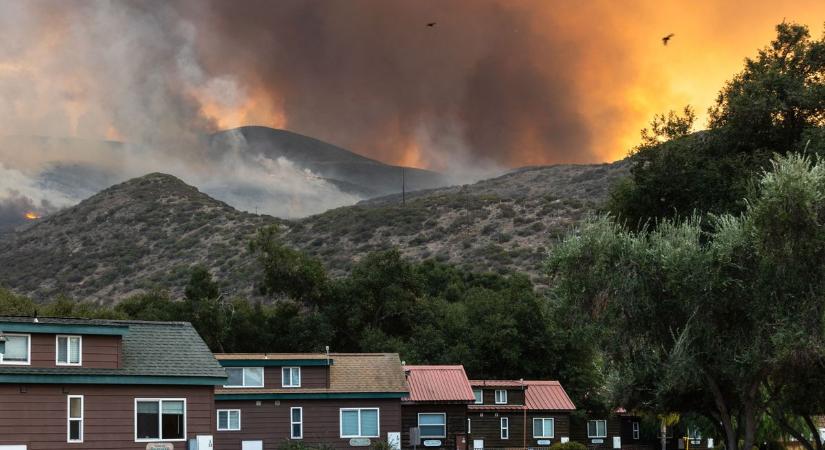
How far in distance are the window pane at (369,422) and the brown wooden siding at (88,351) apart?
18.2m

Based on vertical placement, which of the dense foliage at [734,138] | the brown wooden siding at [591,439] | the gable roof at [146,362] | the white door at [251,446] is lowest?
the brown wooden siding at [591,439]

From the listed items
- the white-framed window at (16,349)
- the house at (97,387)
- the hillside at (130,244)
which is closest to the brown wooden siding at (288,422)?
the house at (97,387)

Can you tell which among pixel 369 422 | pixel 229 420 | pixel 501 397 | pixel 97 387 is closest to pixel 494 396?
pixel 501 397

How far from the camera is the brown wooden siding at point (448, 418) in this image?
62.7 meters

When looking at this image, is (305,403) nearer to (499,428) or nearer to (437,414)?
(437,414)

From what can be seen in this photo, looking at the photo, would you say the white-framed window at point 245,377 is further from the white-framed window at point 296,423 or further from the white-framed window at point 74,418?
the white-framed window at point 74,418

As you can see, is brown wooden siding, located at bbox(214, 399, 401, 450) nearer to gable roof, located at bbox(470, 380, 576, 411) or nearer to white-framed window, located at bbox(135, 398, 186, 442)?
gable roof, located at bbox(470, 380, 576, 411)

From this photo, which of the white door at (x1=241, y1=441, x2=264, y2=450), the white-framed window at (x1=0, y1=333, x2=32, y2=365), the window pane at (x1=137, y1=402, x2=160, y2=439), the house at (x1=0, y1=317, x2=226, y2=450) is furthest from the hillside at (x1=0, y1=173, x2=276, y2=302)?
the white-framed window at (x1=0, y1=333, x2=32, y2=365)

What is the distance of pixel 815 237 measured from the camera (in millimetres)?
33375

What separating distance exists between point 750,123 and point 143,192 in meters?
131

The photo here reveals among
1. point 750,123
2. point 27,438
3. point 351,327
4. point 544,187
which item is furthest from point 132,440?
point 544,187

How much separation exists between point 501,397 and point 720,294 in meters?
34.3

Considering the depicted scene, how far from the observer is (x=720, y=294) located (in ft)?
118

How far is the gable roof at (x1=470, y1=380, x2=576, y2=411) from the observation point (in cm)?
6831
